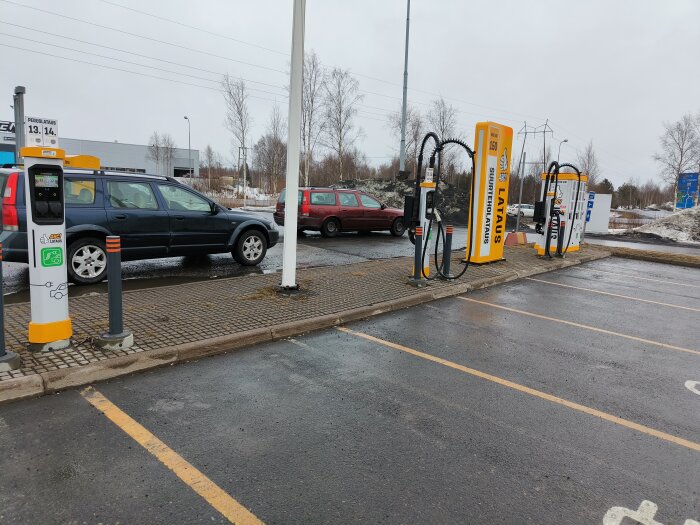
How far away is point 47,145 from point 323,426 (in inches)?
138

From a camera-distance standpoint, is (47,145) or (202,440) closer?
(202,440)

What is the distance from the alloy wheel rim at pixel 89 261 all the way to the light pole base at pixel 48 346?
3.18m

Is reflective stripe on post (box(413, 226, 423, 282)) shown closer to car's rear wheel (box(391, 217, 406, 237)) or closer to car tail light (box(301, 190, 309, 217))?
car tail light (box(301, 190, 309, 217))

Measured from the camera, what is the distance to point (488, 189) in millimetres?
10594

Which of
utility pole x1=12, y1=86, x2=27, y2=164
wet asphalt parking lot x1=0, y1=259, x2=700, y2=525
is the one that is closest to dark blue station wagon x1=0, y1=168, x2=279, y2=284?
wet asphalt parking lot x1=0, y1=259, x2=700, y2=525

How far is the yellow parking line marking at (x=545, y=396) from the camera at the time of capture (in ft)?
11.8

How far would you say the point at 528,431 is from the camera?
3.61m

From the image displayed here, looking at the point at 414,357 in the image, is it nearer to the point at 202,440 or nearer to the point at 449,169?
the point at 202,440

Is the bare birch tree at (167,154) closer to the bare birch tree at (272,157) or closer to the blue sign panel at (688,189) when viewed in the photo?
the bare birch tree at (272,157)

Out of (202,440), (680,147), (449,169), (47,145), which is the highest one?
(680,147)

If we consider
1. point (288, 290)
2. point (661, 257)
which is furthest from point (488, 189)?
point (661, 257)

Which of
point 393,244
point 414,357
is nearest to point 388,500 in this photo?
point 414,357

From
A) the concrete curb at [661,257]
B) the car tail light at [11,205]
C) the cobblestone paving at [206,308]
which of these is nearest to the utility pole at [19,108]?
the car tail light at [11,205]

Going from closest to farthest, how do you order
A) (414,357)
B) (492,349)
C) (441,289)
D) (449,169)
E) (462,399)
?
(462,399)
(414,357)
(492,349)
(441,289)
(449,169)
